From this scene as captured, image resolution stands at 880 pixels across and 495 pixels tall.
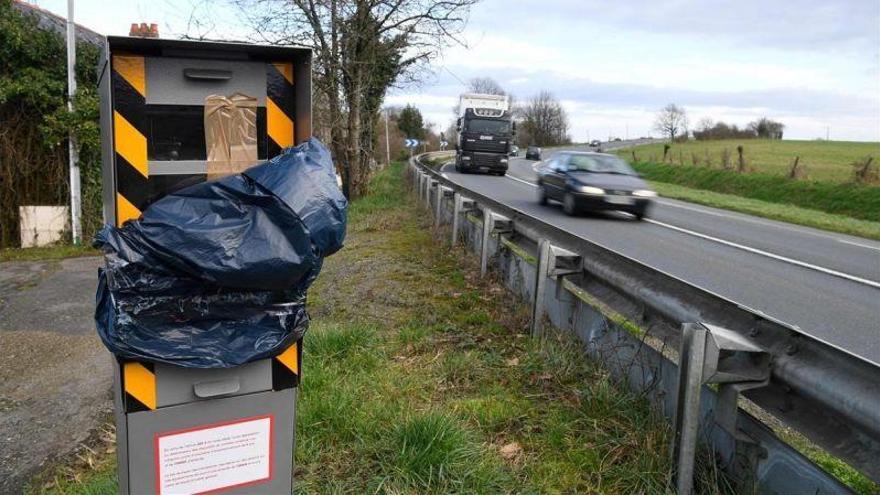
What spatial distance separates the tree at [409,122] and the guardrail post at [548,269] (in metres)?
67.2

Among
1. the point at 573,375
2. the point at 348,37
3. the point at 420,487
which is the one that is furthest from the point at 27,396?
the point at 348,37

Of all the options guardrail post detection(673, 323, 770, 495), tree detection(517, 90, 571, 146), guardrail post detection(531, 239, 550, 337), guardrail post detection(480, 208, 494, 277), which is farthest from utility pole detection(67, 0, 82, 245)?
tree detection(517, 90, 571, 146)

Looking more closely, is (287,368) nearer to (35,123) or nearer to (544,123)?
(35,123)

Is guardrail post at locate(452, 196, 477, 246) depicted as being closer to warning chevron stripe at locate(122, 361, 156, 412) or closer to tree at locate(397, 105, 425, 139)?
warning chevron stripe at locate(122, 361, 156, 412)

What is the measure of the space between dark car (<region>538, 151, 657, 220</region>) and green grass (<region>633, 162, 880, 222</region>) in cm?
994

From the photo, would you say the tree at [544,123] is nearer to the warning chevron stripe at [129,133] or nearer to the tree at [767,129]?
the tree at [767,129]

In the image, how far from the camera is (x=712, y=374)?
264 cm

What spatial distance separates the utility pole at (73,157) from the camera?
11.9 metres

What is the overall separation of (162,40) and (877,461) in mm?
2910

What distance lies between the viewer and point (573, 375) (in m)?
4.00

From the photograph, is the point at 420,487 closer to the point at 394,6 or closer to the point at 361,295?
the point at 361,295

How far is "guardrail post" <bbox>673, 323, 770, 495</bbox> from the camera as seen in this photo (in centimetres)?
261

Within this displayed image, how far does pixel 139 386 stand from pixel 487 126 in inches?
1188

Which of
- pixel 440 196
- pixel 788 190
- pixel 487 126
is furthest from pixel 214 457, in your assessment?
pixel 487 126
